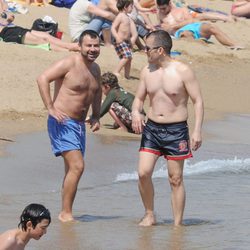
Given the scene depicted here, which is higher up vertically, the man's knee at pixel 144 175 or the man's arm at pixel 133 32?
the man's knee at pixel 144 175

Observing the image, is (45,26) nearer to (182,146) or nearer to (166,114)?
(166,114)

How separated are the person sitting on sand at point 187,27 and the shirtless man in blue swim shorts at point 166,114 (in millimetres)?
11425

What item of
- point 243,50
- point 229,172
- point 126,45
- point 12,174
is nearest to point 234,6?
point 243,50

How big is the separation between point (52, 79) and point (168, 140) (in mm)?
1137

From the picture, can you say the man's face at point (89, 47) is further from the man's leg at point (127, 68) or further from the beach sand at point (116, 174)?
the man's leg at point (127, 68)

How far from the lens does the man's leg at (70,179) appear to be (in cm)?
879

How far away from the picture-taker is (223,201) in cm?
1016

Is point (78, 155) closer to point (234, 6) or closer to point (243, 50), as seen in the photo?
point (243, 50)

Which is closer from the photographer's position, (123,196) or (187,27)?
(123,196)

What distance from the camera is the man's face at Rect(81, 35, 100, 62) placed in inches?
347

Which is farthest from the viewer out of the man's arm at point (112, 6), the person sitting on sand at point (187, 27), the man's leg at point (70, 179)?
the person sitting on sand at point (187, 27)

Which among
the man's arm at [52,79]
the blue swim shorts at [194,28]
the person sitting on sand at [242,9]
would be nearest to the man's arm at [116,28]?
the blue swim shorts at [194,28]

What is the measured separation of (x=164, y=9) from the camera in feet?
65.3

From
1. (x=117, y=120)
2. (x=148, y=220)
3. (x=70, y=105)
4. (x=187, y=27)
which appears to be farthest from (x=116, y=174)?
(x=187, y=27)
